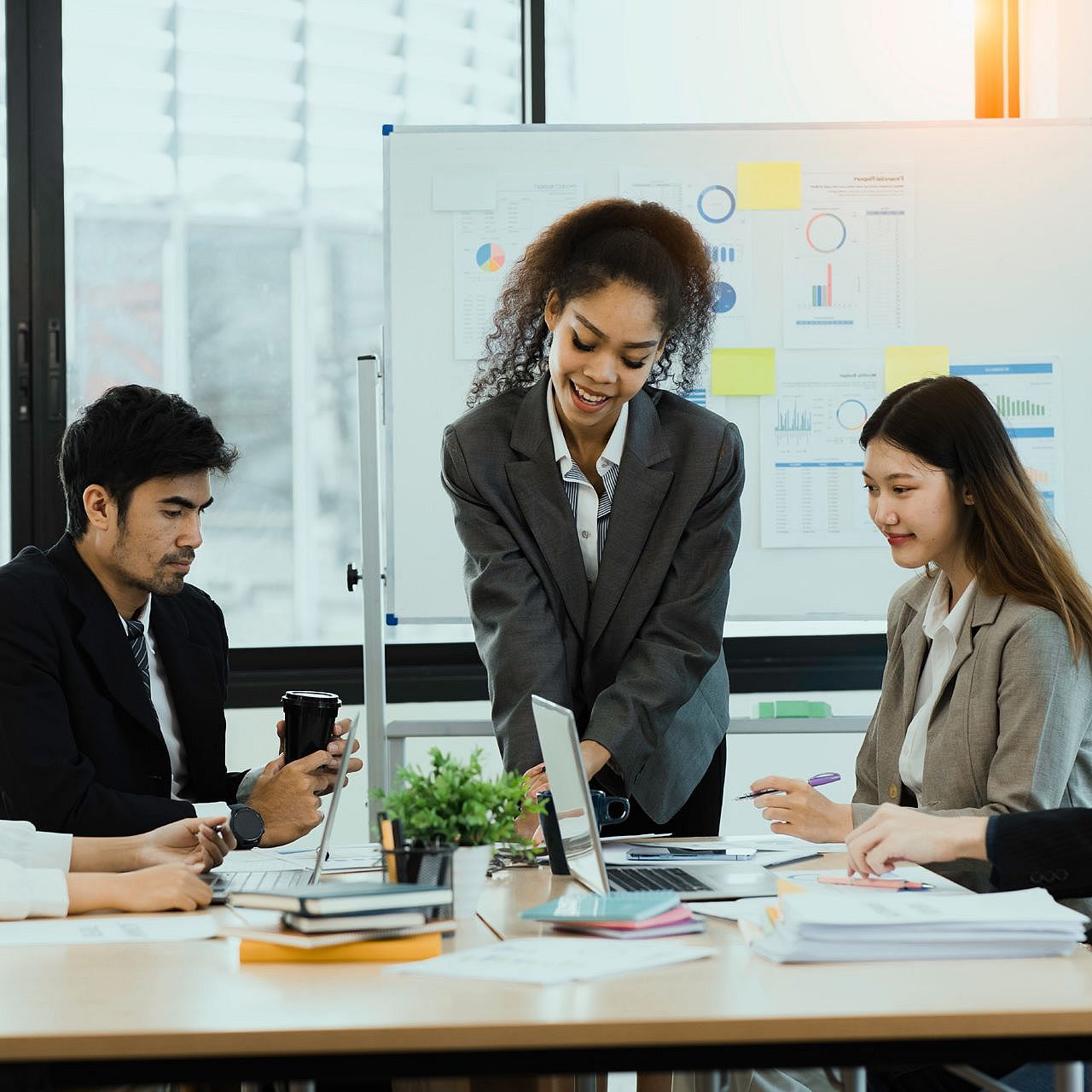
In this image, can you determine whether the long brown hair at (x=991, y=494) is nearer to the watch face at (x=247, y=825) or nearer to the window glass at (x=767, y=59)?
the watch face at (x=247, y=825)

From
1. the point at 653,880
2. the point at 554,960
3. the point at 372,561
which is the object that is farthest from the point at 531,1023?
the point at 372,561

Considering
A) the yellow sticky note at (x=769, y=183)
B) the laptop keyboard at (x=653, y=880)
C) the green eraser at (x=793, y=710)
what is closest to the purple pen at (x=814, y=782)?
the laptop keyboard at (x=653, y=880)

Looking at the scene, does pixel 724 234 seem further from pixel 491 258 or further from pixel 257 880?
pixel 257 880

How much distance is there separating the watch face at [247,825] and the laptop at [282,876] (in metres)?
0.06

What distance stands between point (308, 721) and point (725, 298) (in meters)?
1.61

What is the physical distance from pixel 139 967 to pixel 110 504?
1039 millimetres

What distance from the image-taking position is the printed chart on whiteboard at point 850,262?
3090mm

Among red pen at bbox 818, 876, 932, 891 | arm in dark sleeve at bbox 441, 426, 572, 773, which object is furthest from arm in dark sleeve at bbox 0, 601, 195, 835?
red pen at bbox 818, 876, 932, 891

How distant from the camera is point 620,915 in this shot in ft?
4.48

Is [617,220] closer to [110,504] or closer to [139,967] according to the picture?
[110,504]

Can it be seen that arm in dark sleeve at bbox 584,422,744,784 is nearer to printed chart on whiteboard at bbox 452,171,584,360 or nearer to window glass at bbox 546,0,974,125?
printed chart on whiteboard at bbox 452,171,584,360

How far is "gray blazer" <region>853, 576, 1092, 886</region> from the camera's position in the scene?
6.11 feet

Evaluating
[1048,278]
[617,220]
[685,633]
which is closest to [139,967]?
[685,633]

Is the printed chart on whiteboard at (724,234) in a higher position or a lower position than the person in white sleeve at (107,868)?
higher
